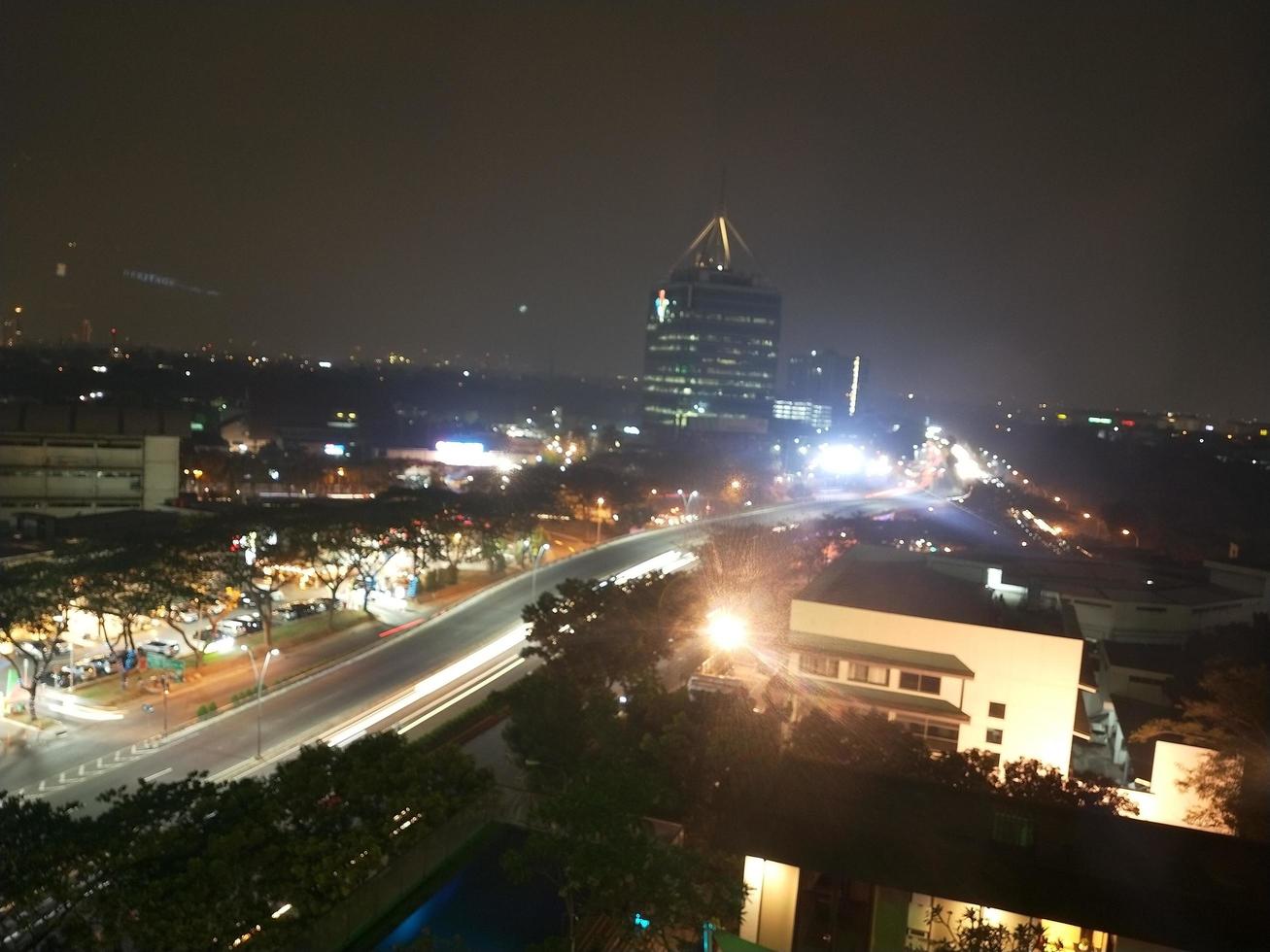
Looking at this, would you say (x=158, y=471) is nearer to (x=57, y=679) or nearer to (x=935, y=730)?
(x=57, y=679)

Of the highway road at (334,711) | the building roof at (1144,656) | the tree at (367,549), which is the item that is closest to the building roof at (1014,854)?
the highway road at (334,711)

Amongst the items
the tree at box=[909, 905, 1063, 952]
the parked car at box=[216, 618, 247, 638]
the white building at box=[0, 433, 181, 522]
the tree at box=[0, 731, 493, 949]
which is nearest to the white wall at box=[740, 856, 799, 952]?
the tree at box=[909, 905, 1063, 952]

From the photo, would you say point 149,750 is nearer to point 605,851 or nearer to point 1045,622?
point 605,851

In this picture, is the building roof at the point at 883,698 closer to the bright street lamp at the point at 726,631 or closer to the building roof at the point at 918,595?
the building roof at the point at 918,595

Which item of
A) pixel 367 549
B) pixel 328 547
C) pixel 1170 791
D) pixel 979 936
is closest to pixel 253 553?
pixel 328 547

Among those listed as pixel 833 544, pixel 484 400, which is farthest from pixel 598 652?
pixel 484 400
